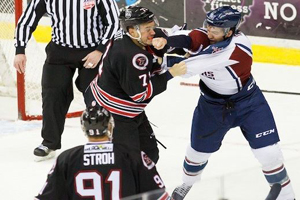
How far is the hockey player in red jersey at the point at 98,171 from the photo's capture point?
371cm

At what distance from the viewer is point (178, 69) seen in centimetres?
491

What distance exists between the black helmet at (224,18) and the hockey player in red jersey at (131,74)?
255mm

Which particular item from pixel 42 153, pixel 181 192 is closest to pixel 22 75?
pixel 42 153

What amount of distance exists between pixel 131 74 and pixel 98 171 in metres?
1.12

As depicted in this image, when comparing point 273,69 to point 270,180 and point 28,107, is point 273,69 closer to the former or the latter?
point 28,107

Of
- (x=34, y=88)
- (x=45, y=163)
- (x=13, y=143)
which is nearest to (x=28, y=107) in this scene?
(x=34, y=88)

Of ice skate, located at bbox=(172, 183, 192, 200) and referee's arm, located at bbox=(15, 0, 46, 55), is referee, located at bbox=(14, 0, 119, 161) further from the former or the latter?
ice skate, located at bbox=(172, 183, 192, 200)

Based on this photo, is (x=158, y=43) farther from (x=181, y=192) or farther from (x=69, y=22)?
(x=69, y=22)

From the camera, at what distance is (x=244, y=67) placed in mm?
5070

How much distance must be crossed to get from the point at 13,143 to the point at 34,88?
29.7 inches

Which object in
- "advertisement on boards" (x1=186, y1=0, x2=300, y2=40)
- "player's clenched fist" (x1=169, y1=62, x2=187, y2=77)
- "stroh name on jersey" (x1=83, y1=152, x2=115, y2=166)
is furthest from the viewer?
"advertisement on boards" (x1=186, y1=0, x2=300, y2=40)

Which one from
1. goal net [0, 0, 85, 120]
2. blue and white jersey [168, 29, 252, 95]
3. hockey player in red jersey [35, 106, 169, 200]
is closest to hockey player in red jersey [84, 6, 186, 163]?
blue and white jersey [168, 29, 252, 95]

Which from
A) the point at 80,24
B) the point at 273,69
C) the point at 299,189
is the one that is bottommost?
the point at 273,69

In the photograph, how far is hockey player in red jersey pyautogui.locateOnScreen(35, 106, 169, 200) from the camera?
3705mm
